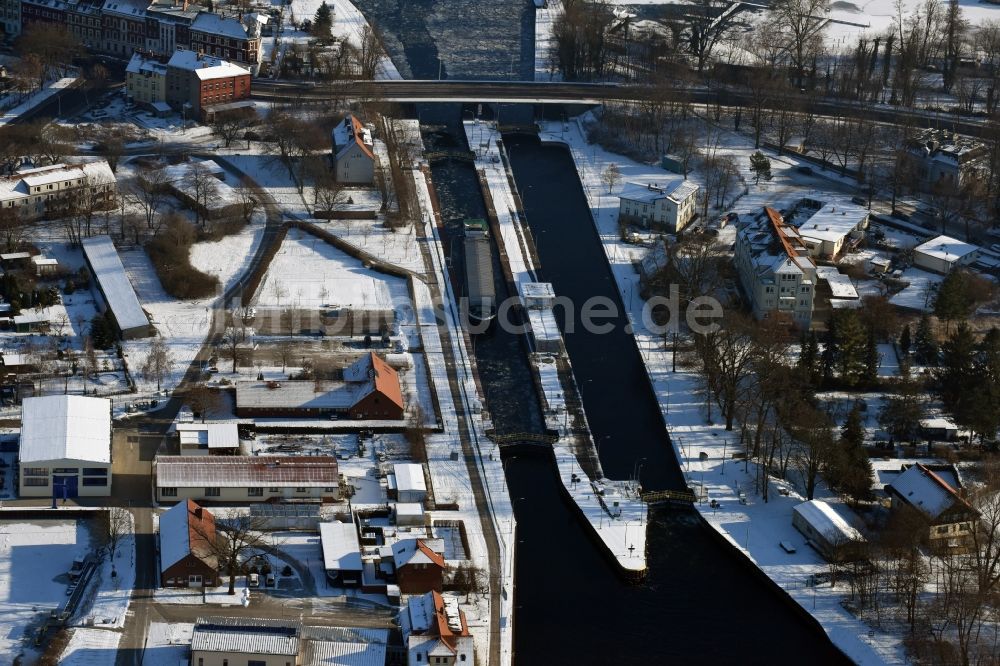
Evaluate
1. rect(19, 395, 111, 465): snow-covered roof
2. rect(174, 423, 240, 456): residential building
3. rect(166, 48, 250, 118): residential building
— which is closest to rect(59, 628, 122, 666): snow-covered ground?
rect(19, 395, 111, 465): snow-covered roof

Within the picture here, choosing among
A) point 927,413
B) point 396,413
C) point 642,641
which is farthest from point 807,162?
point 642,641

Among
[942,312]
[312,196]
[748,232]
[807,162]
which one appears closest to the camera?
[942,312]

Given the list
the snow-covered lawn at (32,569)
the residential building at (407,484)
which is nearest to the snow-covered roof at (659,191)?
the residential building at (407,484)

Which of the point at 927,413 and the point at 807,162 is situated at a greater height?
the point at 807,162

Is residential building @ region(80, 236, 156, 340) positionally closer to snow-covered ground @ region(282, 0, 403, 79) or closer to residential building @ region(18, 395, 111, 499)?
residential building @ region(18, 395, 111, 499)

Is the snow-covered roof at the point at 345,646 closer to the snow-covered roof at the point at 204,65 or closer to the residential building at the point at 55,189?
the residential building at the point at 55,189

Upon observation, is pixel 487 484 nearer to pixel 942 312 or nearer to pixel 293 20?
pixel 942 312

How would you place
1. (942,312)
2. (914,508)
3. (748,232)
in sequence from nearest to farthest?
(914,508) → (942,312) → (748,232)
